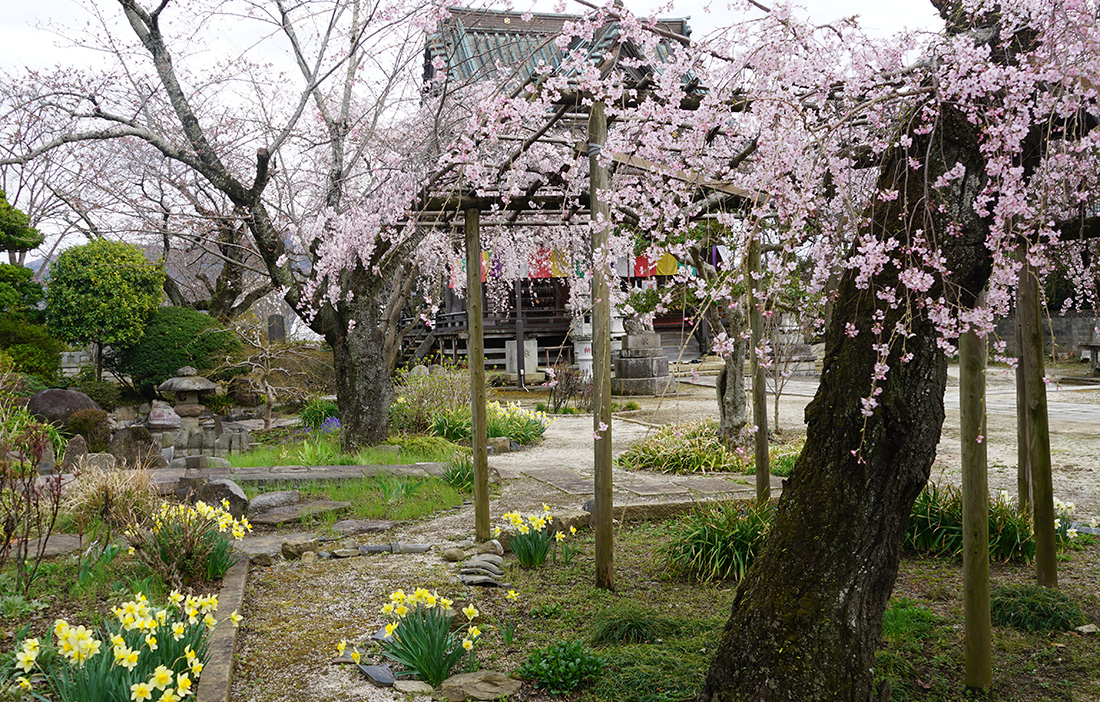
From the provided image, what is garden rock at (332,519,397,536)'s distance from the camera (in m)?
5.75

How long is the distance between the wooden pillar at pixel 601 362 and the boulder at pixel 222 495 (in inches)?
116

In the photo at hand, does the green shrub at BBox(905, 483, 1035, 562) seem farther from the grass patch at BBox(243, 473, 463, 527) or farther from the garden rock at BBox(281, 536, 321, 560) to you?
the garden rock at BBox(281, 536, 321, 560)

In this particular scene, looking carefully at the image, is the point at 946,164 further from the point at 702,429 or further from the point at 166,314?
the point at 166,314

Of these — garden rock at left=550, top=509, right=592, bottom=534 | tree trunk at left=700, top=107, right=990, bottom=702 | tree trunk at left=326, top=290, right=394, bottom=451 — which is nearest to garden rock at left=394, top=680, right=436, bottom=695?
tree trunk at left=700, top=107, right=990, bottom=702

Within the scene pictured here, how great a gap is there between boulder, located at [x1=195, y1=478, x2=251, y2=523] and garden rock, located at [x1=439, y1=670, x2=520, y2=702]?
3254 mm

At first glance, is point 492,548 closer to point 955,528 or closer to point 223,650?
point 223,650

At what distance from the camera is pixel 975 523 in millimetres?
3035

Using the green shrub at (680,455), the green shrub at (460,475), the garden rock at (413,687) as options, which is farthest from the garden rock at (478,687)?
the green shrub at (680,455)

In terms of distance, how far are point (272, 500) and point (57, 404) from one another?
5.65 meters

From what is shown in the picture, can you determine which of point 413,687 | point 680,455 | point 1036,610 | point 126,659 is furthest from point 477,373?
point 680,455

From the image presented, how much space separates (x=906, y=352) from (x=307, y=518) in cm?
491

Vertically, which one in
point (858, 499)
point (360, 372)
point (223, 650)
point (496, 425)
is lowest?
point (223, 650)

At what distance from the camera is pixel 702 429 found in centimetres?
934

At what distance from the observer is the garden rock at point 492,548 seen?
16.5ft
